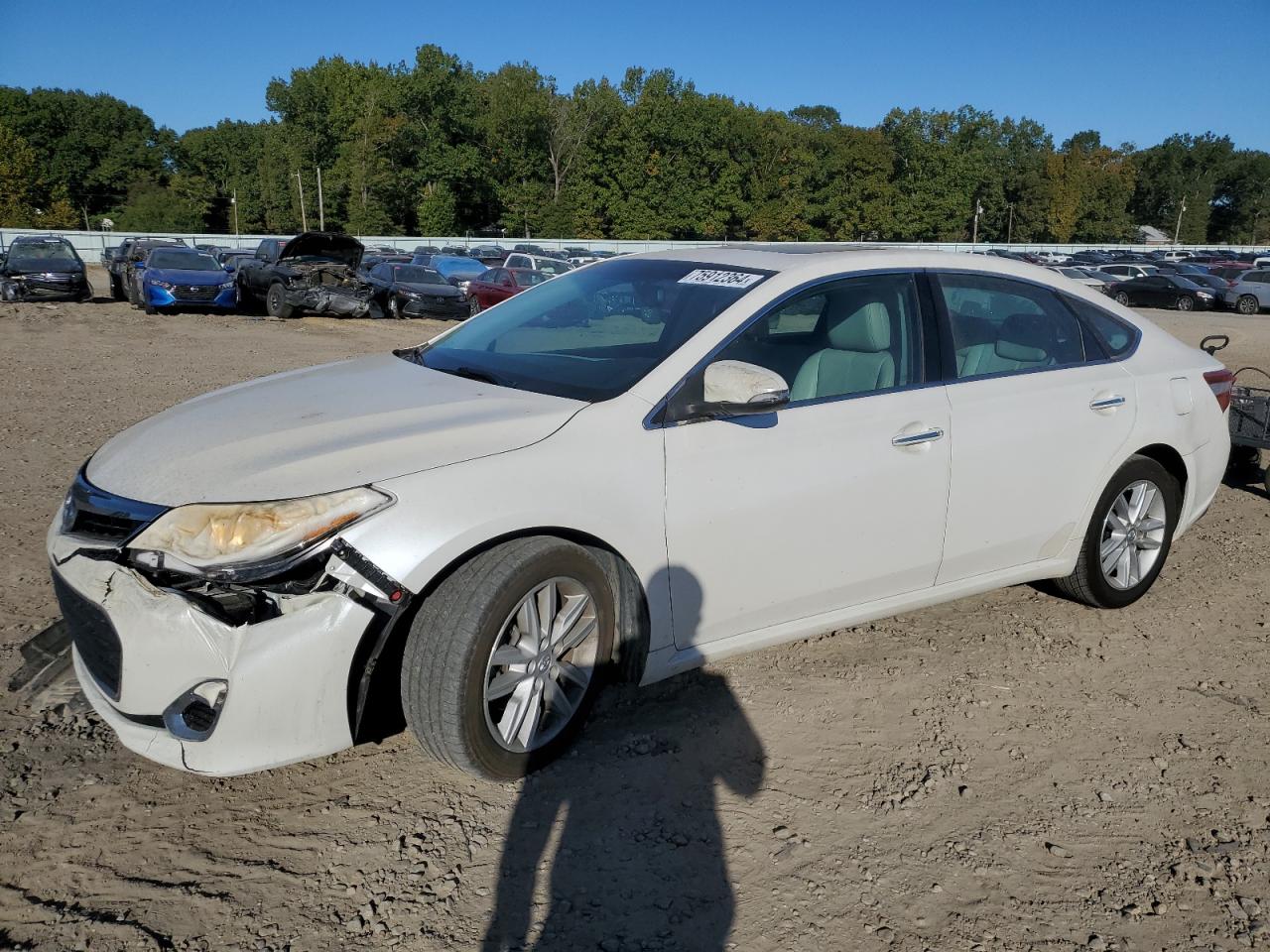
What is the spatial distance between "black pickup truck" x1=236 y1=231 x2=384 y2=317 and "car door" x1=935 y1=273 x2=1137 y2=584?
1832 cm

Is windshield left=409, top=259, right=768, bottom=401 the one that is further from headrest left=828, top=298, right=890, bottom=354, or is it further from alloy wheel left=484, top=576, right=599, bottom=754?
alloy wheel left=484, top=576, right=599, bottom=754

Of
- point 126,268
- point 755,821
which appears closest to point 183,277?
point 126,268

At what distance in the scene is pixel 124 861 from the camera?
2.74 meters

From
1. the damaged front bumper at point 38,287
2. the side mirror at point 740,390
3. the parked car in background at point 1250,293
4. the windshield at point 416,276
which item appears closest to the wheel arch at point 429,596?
the side mirror at point 740,390

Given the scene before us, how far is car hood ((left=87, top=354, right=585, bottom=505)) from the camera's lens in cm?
285

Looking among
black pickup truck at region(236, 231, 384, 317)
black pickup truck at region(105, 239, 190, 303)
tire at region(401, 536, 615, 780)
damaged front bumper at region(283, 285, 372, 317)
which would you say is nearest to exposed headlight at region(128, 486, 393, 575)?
tire at region(401, 536, 615, 780)

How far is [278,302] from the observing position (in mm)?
21125

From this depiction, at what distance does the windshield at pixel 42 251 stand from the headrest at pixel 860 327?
24.3 metres

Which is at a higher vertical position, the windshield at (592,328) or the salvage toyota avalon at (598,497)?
the windshield at (592,328)

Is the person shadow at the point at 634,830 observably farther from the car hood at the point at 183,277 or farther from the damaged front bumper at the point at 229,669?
the car hood at the point at 183,277

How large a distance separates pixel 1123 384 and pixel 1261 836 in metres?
2.12

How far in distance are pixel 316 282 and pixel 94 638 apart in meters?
19.5

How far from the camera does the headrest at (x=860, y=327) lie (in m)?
3.95

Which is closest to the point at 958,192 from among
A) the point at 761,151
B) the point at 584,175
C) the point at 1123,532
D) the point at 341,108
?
the point at 761,151
